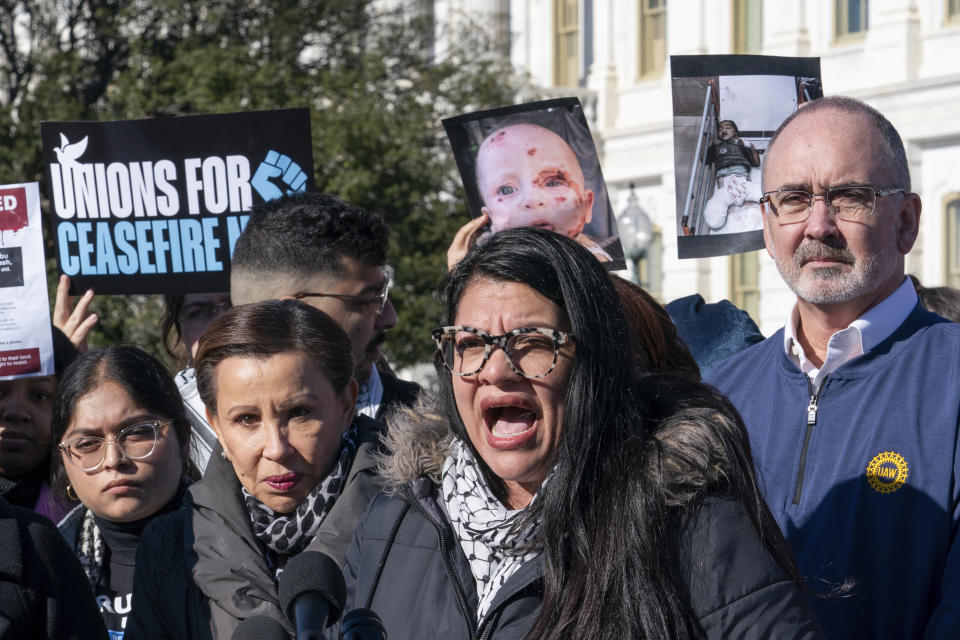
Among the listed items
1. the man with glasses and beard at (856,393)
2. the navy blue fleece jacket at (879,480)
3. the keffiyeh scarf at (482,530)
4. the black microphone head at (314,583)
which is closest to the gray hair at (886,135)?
the man with glasses and beard at (856,393)

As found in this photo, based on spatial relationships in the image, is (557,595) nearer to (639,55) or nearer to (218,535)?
(218,535)

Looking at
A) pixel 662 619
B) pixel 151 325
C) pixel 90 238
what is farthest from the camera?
pixel 151 325

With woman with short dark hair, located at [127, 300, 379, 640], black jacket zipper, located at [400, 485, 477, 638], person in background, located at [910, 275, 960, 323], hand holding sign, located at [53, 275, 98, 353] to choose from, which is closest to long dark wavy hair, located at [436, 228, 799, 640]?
black jacket zipper, located at [400, 485, 477, 638]

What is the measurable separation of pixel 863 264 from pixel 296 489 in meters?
1.53

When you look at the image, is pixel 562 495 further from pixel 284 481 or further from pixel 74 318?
pixel 74 318

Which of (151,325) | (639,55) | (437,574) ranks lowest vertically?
(151,325)

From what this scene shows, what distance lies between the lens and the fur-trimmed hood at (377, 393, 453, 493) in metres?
3.21

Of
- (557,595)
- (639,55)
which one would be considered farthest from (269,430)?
(639,55)

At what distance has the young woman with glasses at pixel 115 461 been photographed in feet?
13.8

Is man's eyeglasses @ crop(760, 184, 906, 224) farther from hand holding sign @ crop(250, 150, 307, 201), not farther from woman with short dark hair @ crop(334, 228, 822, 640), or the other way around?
hand holding sign @ crop(250, 150, 307, 201)

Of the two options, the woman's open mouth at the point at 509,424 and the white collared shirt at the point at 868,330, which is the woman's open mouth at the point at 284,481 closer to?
the woman's open mouth at the point at 509,424

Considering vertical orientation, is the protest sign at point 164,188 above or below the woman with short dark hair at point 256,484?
above

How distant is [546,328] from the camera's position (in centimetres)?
292

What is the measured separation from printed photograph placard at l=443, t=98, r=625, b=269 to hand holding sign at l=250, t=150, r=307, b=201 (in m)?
0.65
